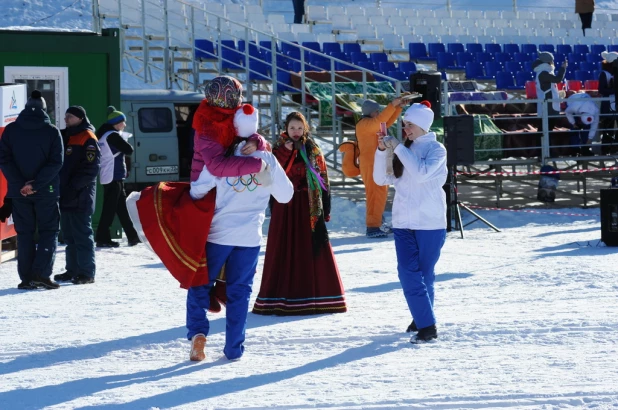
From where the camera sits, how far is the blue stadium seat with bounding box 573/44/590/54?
27.4 meters

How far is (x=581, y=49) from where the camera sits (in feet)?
90.2

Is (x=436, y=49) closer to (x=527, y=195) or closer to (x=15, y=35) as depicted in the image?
(x=527, y=195)

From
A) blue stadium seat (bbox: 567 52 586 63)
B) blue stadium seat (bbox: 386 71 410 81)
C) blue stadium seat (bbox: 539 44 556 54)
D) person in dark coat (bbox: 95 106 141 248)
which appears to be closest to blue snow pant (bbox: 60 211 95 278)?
person in dark coat (bbox: 95 106 141 248)

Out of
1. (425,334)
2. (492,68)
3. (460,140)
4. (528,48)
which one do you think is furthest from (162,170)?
(528,48)

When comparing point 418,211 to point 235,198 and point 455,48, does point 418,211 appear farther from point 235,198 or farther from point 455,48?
point 455,48

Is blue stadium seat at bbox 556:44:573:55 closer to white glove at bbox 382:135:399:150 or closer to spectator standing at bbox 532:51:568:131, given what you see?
spectator standing at bbox 532:51:568:131

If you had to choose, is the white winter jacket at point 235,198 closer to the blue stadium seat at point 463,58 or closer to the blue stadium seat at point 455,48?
the blue stadium seat at point 463,58

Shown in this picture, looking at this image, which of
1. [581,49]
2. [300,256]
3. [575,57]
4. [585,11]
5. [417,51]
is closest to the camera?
[300,256]

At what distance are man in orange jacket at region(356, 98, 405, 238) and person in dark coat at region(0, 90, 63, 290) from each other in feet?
15.5

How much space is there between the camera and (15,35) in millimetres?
13117

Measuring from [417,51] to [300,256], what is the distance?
17.0 meters

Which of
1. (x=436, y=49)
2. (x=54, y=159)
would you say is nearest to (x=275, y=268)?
(x=54, y=159)

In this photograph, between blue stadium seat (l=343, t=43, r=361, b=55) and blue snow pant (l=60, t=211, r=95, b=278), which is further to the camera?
blue stadium seat (l=343, t=43, r=361, b=55)

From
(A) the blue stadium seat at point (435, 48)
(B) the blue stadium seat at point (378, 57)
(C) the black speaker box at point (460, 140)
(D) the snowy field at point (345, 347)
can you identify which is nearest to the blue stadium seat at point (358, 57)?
(B) the blue stadium seat at point (378, 57)
